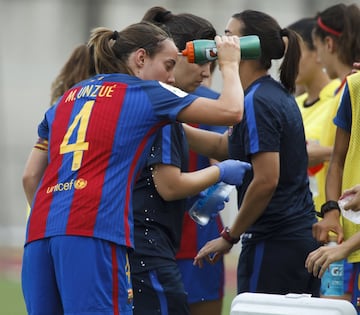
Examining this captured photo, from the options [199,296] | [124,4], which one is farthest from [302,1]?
[199,296]

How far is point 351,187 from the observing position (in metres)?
4.66

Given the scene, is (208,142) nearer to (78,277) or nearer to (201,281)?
(201,281)

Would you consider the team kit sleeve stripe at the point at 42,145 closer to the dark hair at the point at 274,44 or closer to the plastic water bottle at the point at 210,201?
the plastic water bottle at the point at 210,201

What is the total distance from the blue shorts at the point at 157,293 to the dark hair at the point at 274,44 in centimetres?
126

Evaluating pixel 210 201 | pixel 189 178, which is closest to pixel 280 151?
pixel 210 201

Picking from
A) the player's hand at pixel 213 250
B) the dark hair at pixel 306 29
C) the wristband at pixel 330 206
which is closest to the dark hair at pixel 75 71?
the player's hand at pixel 213 250

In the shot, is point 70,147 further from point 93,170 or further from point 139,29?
point 139,29

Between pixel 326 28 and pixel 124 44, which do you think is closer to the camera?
pixel 124 44

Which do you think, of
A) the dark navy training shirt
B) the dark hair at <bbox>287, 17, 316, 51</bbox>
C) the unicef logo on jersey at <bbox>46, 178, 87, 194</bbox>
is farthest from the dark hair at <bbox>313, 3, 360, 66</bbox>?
the unicef logo on jersey at <bbox>46, 178, 87, 194</bbox>

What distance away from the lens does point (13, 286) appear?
13.1 meters

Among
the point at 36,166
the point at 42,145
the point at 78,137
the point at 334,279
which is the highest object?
the point at 78,137

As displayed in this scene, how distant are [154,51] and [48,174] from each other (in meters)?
0.70

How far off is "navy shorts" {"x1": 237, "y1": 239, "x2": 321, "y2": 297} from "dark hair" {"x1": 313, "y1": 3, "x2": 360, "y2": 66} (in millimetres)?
1350

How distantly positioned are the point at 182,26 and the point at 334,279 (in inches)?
61.6
